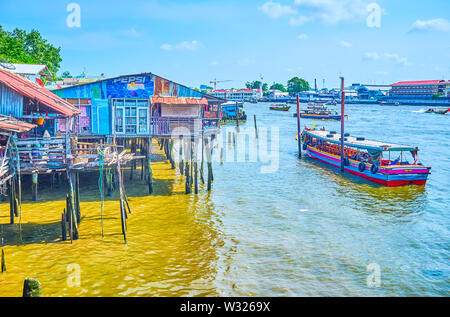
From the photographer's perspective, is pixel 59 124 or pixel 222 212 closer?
pixel 222 212

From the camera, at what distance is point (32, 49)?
3130 inches

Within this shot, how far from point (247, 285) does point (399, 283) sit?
5.38 metres

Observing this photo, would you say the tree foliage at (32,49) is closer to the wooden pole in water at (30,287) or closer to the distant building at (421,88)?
the wooden pole in water at (30,287)

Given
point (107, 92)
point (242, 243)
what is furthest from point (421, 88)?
point (242, 243)

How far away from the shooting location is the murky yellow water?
507 inches

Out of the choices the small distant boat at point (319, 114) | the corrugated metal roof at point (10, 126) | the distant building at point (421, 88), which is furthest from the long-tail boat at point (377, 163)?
the distant building at point (421, 88)

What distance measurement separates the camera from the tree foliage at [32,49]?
67125mm

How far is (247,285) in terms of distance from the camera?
43.9ft

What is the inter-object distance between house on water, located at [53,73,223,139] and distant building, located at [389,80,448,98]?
433 feet

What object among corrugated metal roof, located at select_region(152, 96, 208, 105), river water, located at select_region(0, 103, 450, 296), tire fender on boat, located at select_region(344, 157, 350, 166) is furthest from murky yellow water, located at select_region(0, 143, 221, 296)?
tire fender on boat, located at select_region(344, 157, 350, 166)

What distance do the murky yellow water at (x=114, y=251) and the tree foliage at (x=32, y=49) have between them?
A: 55507mm

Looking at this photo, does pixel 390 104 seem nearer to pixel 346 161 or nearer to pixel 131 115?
pixel 346 161
